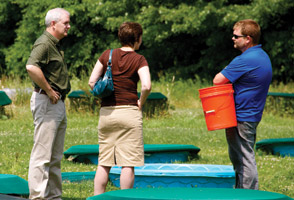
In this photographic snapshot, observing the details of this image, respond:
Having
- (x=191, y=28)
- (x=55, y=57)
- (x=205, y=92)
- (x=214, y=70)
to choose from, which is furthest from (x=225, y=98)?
(x=214, y=70)

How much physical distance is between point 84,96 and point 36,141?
975 centimetres

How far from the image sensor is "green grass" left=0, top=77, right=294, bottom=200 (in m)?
6.72

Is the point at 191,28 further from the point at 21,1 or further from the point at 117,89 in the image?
the point at 117,89

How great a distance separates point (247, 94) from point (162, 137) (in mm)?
5986

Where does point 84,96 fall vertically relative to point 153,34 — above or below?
below

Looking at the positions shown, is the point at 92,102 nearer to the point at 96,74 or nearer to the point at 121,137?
the point at 96,74

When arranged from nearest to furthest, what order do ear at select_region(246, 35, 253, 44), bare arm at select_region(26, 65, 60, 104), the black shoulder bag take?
bare arm at select_region(26, 65, 60, 104) → the black shoulder bag → ear at select_region(246, 35, 253, 44)

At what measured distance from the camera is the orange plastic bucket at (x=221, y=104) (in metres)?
5.00

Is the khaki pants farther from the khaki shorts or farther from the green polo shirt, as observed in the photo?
the khaki shorts

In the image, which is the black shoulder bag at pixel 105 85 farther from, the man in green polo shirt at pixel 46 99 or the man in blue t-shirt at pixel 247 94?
the man in blue t-shirt at pixel 247 94

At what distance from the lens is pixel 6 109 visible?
14.1 m

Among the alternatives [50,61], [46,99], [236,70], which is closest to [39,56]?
[50,61]

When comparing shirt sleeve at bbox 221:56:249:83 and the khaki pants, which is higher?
shirt sleeve at bbox 221:56:249:83

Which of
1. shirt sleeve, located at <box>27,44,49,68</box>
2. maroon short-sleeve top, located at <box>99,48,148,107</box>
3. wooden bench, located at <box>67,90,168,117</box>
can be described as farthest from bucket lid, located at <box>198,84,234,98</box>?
wooden bench, located at <box>67,90,168,117</box>
